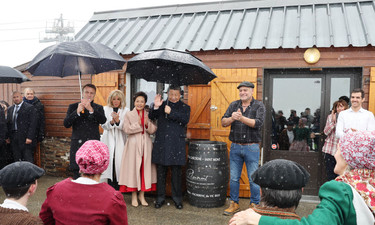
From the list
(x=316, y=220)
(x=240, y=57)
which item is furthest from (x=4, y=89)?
(x=316, y=220)

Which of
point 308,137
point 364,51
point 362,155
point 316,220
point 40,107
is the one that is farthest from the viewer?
point 40,107

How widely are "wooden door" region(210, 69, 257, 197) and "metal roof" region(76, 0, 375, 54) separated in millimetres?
479

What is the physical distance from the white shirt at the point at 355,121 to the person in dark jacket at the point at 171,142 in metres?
2.26

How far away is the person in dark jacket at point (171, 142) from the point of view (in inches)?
176

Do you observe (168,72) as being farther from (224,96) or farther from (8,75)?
(8,75)

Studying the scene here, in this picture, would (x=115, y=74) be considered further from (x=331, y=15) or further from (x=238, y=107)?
(x=331, y=15)

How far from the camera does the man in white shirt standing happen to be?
4270mm

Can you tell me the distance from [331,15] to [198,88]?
9.35 feet

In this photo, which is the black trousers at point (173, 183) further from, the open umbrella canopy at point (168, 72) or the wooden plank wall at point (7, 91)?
the wooden plank wall at point (7, 91)

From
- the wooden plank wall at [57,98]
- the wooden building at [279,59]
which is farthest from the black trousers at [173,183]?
the wooden plank wall at [57,98]

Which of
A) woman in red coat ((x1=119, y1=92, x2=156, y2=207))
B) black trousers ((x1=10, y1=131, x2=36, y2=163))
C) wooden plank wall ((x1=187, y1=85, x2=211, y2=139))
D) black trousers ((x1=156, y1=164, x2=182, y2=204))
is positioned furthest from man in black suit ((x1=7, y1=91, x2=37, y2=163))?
wooden plank wall ((x1=187, y1=85, x2=211, y2=139))

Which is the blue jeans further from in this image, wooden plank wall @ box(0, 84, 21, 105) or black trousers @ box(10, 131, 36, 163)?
wooden plank wall @ box(0, 84, 21, 105)

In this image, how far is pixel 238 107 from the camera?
4457 mm

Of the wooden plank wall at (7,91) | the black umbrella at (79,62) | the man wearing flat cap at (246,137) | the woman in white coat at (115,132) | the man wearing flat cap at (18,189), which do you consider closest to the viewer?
the man wearing flat cap at (18,189)
